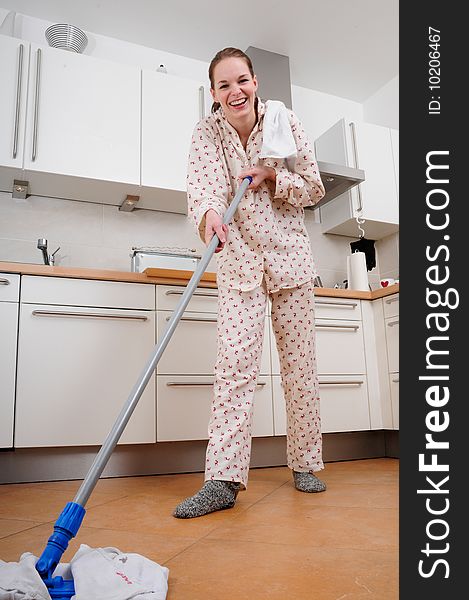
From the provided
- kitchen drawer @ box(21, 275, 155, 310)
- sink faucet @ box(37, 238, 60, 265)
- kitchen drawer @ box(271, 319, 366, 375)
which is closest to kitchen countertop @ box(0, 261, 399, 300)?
kitchen drawer @ box(21, 275, 155, 310)

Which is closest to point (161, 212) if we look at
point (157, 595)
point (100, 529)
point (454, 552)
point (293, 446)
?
point (293, 446)

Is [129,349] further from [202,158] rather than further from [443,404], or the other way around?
[443,404]

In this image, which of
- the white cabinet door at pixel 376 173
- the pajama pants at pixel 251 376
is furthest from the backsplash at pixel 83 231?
the pajama pants at pixel 251 376

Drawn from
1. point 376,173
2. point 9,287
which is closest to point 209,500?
point 9,287

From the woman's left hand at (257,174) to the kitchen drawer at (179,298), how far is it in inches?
33.3

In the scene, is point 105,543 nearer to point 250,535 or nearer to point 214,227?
point 250,535

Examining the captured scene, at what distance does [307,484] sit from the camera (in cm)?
177

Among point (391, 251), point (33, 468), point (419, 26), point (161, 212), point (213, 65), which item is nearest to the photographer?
point (419, 26)

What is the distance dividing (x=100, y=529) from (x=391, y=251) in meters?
2.97

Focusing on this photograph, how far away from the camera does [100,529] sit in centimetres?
132

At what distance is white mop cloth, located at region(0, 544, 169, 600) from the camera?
2.57ft

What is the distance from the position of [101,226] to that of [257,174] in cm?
155

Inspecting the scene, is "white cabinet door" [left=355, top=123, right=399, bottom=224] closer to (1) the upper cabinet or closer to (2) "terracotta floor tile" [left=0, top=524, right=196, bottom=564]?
(1) the upper cabinet

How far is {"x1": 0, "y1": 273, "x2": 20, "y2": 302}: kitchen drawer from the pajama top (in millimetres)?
911
